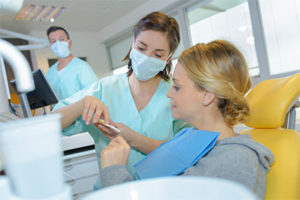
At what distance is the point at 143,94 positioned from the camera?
1415mm

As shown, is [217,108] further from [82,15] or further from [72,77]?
[82,15]

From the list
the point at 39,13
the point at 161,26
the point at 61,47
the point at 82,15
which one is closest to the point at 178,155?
the point at 161,26

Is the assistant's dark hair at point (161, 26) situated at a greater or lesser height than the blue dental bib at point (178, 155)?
greater

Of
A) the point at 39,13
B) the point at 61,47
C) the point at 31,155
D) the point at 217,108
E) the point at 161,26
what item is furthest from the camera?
the point at 39,13

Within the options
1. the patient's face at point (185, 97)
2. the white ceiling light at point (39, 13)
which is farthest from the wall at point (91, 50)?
the patient's face at point (185, 97)

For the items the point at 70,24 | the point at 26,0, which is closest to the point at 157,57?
the point at 26,0

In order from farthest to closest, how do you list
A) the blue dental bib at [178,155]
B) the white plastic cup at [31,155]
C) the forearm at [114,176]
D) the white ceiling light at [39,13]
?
the white ceiling light at [39,13] → the blue dental bib at [178,155] → the forearm at [114,176] → the white plastic cup at [31,155]

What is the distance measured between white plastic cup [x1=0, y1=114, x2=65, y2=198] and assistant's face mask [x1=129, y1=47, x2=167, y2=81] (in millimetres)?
1095

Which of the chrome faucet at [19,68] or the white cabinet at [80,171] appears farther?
the white cabinet at [80,171]

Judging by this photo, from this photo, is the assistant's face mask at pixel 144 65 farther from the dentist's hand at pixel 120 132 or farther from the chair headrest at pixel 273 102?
the chair headrest at pixel 273 102

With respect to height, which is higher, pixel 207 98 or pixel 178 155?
pixel 207 98

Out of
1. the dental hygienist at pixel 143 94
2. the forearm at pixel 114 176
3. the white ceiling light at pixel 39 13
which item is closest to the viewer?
the forearm at pixel 114 176

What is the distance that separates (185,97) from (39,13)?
4555 mm

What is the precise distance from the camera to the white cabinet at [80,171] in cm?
157
